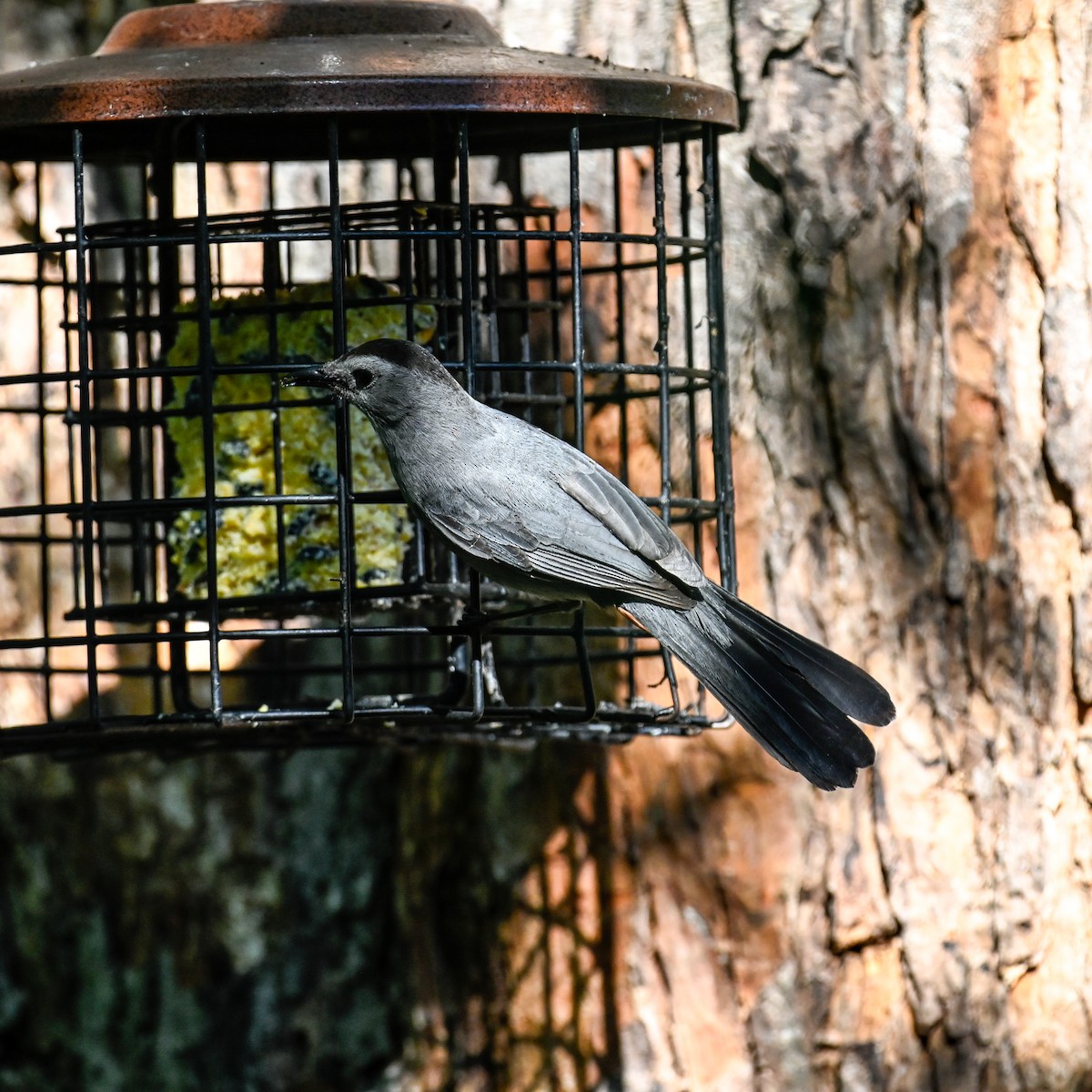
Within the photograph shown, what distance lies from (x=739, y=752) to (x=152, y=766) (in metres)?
1.56

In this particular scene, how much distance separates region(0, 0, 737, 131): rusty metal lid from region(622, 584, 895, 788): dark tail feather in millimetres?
928

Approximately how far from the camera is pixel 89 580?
3307 mm

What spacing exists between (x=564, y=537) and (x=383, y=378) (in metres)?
0.44

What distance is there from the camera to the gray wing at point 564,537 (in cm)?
312

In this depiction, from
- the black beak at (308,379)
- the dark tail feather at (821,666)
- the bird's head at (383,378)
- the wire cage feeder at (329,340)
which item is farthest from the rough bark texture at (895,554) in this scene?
the black beak at (308,379)

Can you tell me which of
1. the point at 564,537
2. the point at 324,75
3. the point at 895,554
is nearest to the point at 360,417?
the point at 564,537

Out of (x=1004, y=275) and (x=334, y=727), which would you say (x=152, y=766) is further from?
(x=1004, y=275)

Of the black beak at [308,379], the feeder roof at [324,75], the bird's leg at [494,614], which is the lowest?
the bird's leg at [494,614]

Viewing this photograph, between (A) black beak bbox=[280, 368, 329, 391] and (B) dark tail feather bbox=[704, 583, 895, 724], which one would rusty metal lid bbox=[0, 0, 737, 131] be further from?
(B) dark tail feather bbox=[704, 583, 895, 724]

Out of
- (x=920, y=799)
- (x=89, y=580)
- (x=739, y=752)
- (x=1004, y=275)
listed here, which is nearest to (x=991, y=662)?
(x=920, y=799)

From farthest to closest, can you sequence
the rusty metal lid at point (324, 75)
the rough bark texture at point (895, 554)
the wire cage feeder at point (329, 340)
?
the rough bark texture at point (895, 554) < the wire cage feeder at point (329, 340) < the rusty metal lid at point (324, 75)

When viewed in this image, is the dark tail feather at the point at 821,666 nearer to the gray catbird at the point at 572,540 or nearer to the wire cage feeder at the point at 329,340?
the gray catbird at the point at 572,540

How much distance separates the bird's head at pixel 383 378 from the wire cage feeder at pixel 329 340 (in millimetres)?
77

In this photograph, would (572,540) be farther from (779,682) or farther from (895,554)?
(895,554)
